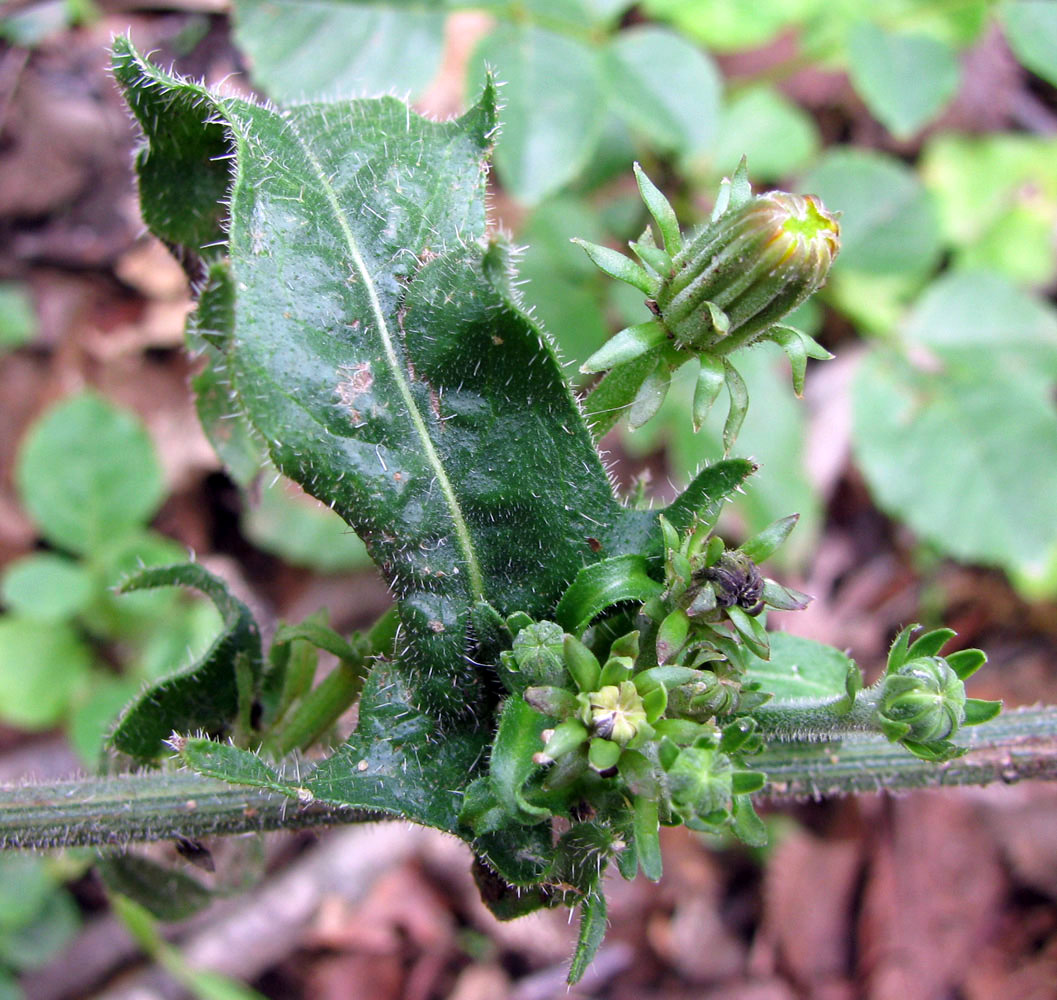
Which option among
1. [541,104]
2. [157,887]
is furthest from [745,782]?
[541,104]

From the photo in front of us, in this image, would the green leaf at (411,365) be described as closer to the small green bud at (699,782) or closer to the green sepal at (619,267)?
the green sepal at (619,267)

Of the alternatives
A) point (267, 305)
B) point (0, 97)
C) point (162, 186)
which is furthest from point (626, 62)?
point (0, 97)

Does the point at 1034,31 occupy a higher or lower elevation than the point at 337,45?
higher

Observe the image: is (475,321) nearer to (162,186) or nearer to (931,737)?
(162,186)

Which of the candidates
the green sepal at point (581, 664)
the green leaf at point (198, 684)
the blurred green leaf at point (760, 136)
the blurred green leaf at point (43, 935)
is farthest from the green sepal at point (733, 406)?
the blurred green leaf at point (43, 935)

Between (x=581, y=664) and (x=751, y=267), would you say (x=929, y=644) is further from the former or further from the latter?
(x=751, y=267)
